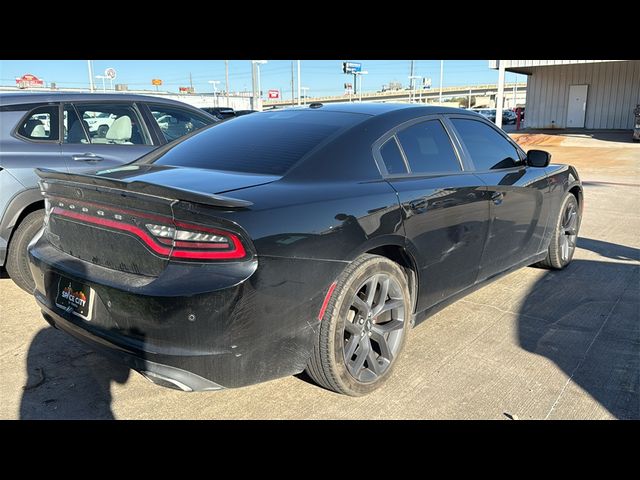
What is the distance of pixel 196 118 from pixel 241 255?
13.4 ft

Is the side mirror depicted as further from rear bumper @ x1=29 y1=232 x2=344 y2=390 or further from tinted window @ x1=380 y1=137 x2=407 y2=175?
rear bumper @ x1=29 y1=232 x2=344 y2=390

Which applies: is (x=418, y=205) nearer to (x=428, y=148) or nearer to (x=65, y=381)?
(x=428, y=148)

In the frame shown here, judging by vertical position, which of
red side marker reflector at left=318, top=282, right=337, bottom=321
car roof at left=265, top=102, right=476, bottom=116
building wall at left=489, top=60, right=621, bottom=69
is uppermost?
building wall at left=489, top=60, right=621, bottom=69

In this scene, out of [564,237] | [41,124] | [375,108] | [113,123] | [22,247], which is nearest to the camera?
[375,108]

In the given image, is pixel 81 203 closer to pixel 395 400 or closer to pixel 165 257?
pixel 165 257

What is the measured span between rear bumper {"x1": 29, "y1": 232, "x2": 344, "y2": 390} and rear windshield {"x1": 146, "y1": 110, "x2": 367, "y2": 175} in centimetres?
69

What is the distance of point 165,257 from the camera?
231cm

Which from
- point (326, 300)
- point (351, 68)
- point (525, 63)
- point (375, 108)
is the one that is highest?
point (351, 68)

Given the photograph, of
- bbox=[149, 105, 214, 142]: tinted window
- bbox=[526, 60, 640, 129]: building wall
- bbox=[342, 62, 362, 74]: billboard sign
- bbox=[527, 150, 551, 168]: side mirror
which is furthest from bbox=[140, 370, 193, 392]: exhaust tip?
bbox=[342, 62, 362, 74]: billboard sign

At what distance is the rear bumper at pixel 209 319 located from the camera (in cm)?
224

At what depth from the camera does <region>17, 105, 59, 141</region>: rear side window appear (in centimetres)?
454

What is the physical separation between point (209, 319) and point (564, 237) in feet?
13.4

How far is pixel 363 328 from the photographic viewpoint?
2.91 metres

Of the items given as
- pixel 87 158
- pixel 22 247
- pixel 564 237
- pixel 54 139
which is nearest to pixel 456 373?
pixel 564 237
